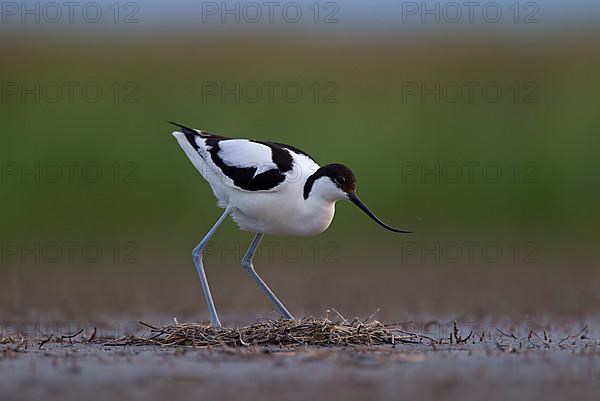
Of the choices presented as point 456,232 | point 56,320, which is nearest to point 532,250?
point 456,232

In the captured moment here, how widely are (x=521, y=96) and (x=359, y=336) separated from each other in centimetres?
994

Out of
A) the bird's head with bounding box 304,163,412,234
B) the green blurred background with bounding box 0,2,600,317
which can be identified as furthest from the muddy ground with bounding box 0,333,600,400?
the green blurred background with bounding box 0,2,600,317

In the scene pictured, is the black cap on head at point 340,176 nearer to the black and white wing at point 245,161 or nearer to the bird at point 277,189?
the bird at point 277,189

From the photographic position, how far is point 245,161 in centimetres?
873

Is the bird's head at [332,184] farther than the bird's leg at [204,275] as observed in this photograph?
No

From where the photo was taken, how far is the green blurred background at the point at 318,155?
14414mm

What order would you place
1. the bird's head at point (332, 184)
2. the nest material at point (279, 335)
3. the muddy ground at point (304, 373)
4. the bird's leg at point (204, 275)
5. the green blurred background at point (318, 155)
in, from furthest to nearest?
the green blurred background at point (318, 155)
the bird's leg at point (204, 275)
the bird's head at point (332, 184)
the nest material at point (279, 335)
the muddy ground at point (304, 373)

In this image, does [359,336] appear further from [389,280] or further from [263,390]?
[389,280]

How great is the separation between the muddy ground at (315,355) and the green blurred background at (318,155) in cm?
145

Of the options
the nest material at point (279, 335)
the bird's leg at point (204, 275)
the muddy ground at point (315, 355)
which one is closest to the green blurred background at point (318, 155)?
the muddy ground at point (315, 355)

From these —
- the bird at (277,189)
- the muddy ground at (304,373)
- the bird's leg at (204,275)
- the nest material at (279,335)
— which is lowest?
the muddy ground at (304,373)

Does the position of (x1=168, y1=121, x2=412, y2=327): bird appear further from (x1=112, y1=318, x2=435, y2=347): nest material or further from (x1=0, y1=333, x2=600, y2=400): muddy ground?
(x1=0, y1=333, x2=600, y2=400): muddy ground

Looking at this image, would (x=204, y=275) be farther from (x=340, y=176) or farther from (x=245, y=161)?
(x=340, y=176)

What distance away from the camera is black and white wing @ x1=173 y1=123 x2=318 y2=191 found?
8.55 metres
